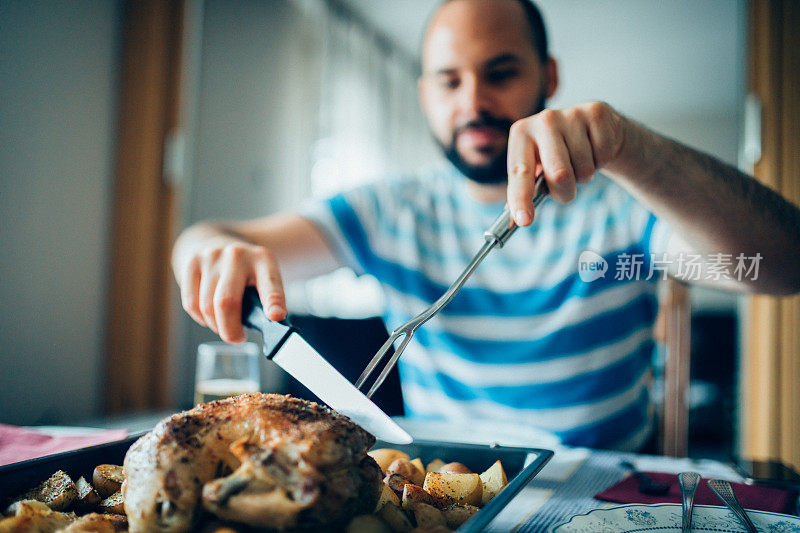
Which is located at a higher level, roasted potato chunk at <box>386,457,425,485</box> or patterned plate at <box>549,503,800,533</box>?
roasted potato chunk at <box>386,457,425,485</box>

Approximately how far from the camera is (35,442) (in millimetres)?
743

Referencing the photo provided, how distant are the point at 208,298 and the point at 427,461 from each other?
0.36m

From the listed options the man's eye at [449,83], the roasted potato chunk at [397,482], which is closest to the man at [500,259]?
the man's eye at [449,83]

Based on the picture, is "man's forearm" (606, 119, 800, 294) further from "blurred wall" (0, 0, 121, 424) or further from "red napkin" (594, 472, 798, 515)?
"blurred wall" (0, 0, 121, 424)

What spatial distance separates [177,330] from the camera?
2051 mm

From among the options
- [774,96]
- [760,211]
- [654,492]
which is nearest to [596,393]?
[760,211]

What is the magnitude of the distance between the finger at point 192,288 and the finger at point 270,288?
0.13 metres

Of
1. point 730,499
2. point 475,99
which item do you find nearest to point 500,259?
point 475,99

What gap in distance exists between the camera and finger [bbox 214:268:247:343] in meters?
0.72

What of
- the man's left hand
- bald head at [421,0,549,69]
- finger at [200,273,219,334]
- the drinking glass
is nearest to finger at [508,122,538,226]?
the man's left hand

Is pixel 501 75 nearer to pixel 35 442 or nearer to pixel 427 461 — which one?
pixel 427 461

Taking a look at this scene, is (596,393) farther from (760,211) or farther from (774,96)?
(774,96)

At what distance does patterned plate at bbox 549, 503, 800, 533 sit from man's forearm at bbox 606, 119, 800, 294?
1.57 ft

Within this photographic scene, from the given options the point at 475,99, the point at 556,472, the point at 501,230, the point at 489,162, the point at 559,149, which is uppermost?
the point at 475,99
